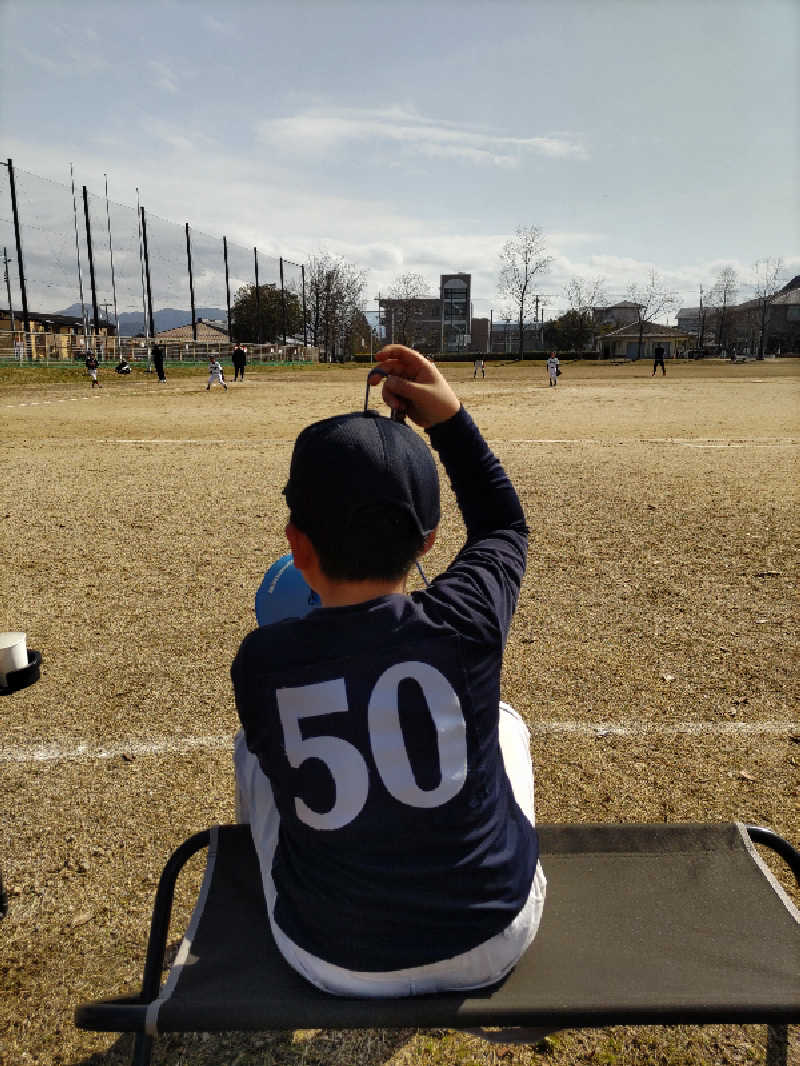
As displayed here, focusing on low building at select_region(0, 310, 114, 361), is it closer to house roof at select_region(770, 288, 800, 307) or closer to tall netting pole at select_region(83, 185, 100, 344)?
tall netting pole at select_region(83, 185, 100, 344)

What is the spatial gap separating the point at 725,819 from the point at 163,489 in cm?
738

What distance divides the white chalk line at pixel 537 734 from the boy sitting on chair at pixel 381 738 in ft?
6.78

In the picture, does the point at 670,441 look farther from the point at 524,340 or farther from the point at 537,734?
the point at 524,340

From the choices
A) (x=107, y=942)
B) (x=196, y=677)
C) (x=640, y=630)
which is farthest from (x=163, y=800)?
(x=640, y=630)

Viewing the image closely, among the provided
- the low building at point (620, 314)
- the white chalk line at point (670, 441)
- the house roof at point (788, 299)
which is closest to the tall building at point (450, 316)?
the low building at point (620, 314)

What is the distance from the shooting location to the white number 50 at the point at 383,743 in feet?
4.38

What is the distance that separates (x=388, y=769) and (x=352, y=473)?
1.69 ft

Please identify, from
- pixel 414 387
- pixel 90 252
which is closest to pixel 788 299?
pixel 90 252

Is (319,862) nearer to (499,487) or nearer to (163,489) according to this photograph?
(499,487)

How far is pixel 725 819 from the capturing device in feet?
9.64

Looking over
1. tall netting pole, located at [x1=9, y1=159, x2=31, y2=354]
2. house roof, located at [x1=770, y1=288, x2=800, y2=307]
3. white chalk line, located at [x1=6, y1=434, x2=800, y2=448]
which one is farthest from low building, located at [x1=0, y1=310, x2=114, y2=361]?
house roof, located at [x1=770, y1=288, x2=800, y2=307]

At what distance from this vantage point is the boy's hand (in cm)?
168

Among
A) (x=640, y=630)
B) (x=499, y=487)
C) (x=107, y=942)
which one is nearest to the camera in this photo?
(x=499, y=487)

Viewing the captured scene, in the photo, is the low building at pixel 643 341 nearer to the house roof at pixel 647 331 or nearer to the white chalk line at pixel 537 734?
the house roof at pixel 647 331
